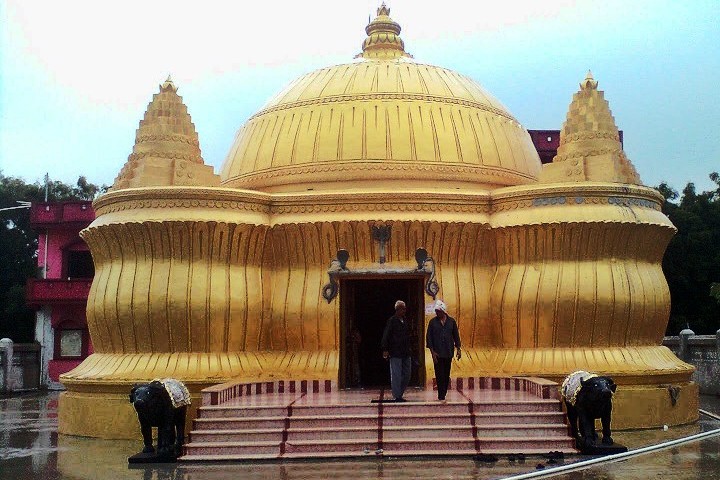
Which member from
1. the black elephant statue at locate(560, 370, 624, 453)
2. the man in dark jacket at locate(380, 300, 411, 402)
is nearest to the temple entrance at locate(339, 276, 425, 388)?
the man in dark jacket at locate(380, 300, 411, 402)

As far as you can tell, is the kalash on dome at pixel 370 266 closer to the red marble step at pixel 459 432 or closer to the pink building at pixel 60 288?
the red marble step at pixel 459 432

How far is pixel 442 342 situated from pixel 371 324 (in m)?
4.43

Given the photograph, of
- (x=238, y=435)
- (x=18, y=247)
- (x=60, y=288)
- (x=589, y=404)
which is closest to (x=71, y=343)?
(x=60, y=288)

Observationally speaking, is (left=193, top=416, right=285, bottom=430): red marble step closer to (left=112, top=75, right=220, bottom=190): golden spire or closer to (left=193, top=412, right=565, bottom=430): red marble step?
(left=193, top=412, right=565, bottom=430): red marble step

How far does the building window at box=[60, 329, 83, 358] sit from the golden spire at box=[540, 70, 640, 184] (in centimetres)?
1943

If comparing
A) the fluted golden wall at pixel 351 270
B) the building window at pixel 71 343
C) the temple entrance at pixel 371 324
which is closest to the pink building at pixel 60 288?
the building window at pixel 71 343

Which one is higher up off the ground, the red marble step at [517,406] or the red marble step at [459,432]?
the red marble step at [517,406]

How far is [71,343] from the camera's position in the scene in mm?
29688

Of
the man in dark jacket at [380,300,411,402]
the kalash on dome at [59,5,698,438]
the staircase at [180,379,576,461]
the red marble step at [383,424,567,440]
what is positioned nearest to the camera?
the staircase at [180,379,576,461]

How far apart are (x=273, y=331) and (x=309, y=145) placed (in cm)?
393

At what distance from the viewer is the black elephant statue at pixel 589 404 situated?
1101 cm

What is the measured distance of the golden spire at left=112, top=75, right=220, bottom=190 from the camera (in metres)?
15.8

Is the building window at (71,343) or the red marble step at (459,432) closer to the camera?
the red marble step at (459,432)

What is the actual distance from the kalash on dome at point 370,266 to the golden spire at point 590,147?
1.3 inches
